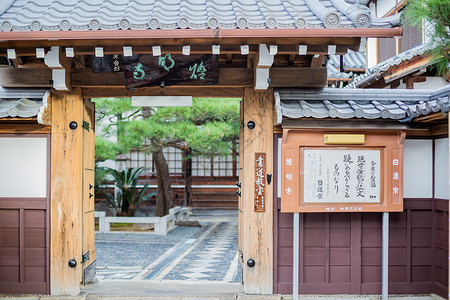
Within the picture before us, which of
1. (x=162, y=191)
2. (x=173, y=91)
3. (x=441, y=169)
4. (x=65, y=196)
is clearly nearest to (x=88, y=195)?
(x=65, y=196)

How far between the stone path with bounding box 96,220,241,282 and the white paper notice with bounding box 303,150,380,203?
232cm

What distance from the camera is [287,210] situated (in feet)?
19.0

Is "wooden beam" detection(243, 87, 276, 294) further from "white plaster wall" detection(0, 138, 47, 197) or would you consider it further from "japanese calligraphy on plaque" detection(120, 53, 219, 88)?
"white plaster wall" detection(0, 138, 47, 197)

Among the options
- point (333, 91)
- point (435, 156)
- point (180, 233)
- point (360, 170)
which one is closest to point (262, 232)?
point (360, 170)

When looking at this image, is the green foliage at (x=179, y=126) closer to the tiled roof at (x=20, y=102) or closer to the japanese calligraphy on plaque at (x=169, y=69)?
the tiled roof at (x=20, y=102)

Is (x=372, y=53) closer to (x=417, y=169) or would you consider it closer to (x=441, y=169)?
(x=417, y=169)

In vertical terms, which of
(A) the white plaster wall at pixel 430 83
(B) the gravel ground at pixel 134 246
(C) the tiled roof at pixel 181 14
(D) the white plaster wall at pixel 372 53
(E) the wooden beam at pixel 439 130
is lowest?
(B) the gravel ground at pixel 134 246

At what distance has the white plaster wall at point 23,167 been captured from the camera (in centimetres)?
621

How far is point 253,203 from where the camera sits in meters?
6.14

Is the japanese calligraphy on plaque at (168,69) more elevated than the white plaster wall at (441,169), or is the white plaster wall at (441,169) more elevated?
the japanese calligraphy on plaque at (168,69)

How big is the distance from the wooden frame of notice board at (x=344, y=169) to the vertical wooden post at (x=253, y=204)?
1.39 feet

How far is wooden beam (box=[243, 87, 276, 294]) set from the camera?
612cm

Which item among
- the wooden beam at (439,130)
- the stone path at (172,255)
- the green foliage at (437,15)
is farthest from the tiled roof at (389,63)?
the stone path at (172,255)

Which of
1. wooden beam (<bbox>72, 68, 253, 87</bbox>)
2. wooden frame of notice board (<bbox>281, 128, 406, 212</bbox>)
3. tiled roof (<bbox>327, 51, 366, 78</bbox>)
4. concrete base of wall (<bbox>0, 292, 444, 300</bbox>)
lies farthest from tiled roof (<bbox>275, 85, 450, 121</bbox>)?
tiled roof (<bbox>327, 51, 366, 78</bbox>)
